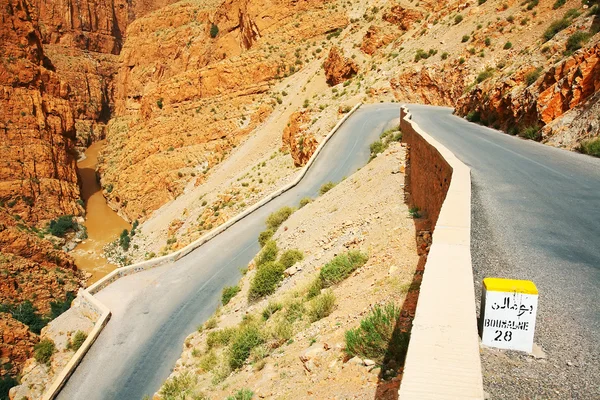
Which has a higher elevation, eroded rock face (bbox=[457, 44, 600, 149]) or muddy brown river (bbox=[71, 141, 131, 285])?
eroded rock face (bbox=[457, 44, 600, 149])

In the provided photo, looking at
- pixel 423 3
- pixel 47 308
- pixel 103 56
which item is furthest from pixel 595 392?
pixel 103 56

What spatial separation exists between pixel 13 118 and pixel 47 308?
2638 centimetres

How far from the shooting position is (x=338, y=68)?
1422 inches

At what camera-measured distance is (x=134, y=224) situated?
123ft

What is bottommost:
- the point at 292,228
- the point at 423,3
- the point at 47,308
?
the point at 47,308

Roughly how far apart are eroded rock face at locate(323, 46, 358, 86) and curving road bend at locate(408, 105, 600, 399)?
90.2 feet

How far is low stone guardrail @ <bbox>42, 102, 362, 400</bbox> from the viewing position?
1247 centimetres

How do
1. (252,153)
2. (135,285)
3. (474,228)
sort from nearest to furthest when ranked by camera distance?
(474,228) < (135,285) < (252,153)

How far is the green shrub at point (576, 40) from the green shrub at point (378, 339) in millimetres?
14152

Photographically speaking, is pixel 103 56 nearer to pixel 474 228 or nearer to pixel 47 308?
pixel 47 308

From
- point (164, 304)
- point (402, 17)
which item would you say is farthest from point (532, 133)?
point (402, 17)

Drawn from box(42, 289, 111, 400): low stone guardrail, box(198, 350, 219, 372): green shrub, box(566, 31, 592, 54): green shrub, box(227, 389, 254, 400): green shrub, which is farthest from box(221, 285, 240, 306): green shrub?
box(566, 31, 592, 54): green shrub

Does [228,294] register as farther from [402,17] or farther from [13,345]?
[402,17]

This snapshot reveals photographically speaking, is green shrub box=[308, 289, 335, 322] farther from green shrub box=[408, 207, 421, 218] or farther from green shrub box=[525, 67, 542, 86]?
green shrub box=[525, 67, 542, 86]
